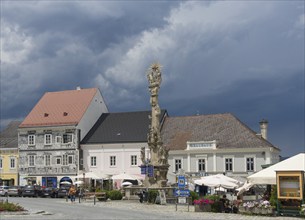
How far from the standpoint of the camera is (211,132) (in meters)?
57.4

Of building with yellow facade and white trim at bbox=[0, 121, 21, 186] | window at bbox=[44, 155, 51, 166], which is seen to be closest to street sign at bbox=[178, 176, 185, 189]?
window at bbox=[44, 155, 51, 166]

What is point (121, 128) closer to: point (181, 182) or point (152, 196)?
point (152, 196)

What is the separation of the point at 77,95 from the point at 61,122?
5151mm

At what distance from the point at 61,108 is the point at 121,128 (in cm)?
834

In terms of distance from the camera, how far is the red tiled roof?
6438 cm

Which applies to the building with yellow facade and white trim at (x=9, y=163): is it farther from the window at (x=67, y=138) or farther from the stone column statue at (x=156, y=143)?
the stone column statue at (x=156, y=143)

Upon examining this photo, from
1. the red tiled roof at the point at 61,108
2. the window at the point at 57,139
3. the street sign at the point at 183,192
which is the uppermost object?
the red tiled roof at the point at 61,108

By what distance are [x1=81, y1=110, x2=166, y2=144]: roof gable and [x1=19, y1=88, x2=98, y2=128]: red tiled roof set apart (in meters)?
2.85

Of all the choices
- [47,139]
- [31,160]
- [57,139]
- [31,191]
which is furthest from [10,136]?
[31,191]

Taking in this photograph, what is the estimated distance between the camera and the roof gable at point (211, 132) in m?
54.8

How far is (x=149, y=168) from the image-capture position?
39.1 metres

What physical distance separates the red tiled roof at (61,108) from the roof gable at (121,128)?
2.85m

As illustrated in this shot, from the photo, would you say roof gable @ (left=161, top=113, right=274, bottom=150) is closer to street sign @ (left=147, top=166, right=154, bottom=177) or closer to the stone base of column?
the stone base of column

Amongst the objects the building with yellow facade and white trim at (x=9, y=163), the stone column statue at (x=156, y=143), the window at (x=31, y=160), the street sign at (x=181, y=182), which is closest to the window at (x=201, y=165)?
the stone column statue at (x=156, y=143)
